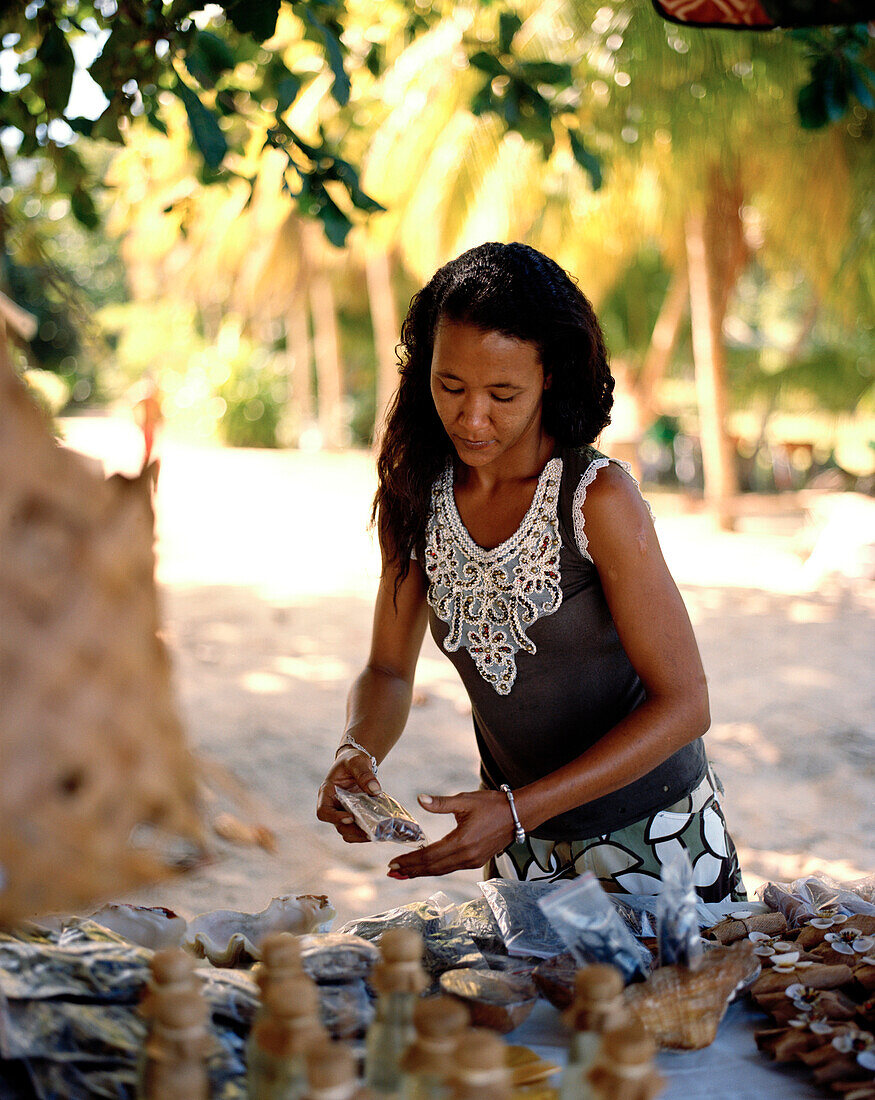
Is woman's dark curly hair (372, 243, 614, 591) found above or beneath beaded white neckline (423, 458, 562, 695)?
above

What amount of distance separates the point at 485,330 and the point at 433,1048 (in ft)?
3.44

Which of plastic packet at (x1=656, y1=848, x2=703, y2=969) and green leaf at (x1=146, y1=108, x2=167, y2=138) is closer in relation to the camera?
plastic packet at (x1=656, y1=848, x2=703, y2=969)

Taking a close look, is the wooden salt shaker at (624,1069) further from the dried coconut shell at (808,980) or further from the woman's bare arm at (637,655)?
the woman's bare arm at (637,655)

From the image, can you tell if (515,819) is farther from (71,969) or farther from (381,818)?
(71,969)

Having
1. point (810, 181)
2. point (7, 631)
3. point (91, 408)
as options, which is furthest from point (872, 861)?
point (91, 408)

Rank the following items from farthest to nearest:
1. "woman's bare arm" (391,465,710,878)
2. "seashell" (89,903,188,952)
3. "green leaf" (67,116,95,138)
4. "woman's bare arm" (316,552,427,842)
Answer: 1. "green leaf" (67,116,95,138)
2. "woman's bare arm" (316,552,427,842)
3. "woman's bare arm" (391,465,710,878)
4. "seashell" (89,903,188,952)

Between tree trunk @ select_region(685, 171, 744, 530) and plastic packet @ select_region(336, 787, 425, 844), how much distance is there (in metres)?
9.71

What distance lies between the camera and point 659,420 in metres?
18.2

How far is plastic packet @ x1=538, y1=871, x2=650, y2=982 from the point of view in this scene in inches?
48.4

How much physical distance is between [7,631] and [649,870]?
1273mm

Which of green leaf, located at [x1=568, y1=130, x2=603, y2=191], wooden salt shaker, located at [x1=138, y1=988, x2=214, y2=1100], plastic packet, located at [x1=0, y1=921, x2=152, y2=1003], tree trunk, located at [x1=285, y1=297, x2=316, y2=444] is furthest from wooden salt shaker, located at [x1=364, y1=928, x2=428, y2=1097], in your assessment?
tree trunk, located at [x1=285, y1=297, x2=316, y2=444]

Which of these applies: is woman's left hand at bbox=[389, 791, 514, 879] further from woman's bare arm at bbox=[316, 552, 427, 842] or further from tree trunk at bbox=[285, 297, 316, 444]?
tree trunk at bbox=[285, 297, 316, 444]

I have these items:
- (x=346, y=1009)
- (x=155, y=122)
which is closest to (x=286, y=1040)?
(x=346, y=1009)

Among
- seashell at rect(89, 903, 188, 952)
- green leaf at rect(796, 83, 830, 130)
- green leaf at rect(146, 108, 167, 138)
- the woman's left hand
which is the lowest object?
seashell at rect(89, 903, 188, 952)
